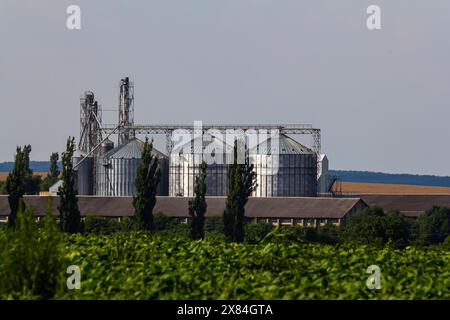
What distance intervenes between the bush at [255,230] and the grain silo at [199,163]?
18.4m

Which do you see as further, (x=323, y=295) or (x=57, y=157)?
(x=57, y=157)

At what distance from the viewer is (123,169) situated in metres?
120

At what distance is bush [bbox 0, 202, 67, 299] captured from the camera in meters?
22.5

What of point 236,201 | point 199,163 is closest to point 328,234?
point 236,201

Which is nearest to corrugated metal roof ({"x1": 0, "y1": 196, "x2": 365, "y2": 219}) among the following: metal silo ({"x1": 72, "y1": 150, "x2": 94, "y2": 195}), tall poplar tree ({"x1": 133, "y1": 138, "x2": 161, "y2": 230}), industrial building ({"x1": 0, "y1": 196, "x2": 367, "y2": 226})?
industrial building ({"x1": 0, "y1": 196, "x2": 367, "y2": 226})

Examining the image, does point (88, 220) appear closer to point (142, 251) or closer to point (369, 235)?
point (369, 235)

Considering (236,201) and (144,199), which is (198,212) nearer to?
(236,201)

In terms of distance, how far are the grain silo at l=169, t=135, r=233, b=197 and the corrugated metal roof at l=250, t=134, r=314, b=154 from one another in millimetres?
3334

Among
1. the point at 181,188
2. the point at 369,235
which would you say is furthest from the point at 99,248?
the point at 181,188

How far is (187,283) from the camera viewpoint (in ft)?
73.6

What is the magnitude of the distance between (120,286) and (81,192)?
104 metres

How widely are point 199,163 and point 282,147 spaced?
805 centimetres

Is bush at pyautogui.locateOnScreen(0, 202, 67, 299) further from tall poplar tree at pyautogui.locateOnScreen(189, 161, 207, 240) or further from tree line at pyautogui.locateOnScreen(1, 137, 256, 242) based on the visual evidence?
tall poplar tree at pyautogui.locateOnScreen(189, 161, 207, 240)

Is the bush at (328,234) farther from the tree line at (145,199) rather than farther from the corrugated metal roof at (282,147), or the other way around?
the corrugated metal roof at (282,147)
